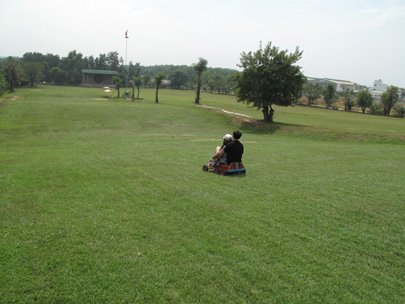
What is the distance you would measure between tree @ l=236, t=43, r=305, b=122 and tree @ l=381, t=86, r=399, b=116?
58.3 meters

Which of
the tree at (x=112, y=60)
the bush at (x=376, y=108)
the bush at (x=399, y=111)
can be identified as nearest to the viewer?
the bush at (x=399, y=111)

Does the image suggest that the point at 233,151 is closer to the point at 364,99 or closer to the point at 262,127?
the point at 262,127

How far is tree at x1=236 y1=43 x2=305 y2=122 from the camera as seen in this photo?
3456cm

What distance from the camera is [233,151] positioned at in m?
11.1

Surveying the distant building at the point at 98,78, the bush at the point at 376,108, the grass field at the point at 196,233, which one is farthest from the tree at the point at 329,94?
the grass field at the point at 196,233

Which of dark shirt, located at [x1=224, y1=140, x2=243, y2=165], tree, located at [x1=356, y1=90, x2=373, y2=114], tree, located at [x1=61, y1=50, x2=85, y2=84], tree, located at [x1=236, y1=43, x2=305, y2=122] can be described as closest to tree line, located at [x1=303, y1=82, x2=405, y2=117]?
tree, located at [x1=356, y1=90, x2=373, y2=114]

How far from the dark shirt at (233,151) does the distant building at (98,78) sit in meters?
123

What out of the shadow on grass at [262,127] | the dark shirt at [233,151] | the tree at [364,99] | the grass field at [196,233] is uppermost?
the tree at [364,99]

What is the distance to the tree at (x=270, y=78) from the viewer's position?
34562 millimetres

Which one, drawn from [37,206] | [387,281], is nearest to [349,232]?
[387,281]

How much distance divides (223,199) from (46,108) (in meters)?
34.9

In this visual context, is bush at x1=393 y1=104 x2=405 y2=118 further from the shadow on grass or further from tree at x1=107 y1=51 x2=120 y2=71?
tree at x1=107 y1=51 x2=120 y2=71

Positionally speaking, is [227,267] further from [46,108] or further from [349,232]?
[46,108]

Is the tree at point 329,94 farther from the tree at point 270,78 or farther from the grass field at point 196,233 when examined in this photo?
the grass field at point 196,233
